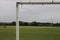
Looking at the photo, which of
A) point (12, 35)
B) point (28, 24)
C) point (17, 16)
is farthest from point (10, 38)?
point (17, 16)

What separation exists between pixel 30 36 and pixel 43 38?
4.14ft

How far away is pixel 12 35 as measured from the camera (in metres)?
12.8

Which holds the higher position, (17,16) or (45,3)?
(45,3)

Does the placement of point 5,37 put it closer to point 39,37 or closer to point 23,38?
point 23,38

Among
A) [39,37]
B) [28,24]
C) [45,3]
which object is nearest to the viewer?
[45,3]

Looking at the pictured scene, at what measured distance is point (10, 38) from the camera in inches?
487

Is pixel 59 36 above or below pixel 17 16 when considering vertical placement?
below

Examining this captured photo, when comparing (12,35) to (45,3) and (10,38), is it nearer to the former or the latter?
(10,38)

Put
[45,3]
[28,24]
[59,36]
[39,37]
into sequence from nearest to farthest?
[45,3] < [28,24] < [59,36] < [39,37]

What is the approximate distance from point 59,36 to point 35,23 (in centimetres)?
444

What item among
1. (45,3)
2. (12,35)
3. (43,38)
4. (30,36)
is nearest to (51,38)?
(43,38)

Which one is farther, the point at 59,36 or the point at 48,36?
the point at 48,36

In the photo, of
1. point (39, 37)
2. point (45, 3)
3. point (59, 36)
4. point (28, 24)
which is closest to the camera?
point (45, 3)

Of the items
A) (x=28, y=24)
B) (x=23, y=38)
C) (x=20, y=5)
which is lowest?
(x=23, y=38)
